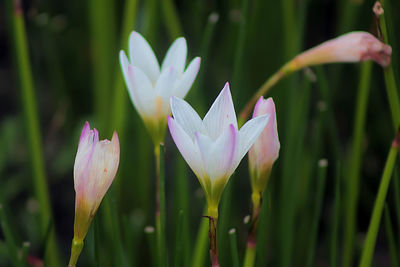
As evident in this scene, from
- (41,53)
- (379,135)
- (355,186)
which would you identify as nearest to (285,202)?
(355,186)

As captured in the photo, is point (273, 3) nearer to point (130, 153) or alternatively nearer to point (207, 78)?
point (207, 78)

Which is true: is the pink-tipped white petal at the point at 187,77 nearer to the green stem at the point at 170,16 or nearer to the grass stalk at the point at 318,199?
the grass stalk at the point at 318,199

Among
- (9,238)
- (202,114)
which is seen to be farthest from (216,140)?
(202,114)

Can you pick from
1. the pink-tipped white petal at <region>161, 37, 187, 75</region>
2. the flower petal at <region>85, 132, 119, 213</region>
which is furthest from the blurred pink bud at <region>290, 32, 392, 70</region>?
the flower petal at <region>85, 132, 119, 213</region>

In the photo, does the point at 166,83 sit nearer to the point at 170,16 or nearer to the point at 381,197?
the point at 381,197

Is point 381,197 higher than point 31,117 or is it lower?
lower

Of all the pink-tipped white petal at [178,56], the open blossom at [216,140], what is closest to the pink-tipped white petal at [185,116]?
the open blossom at [216,140]
